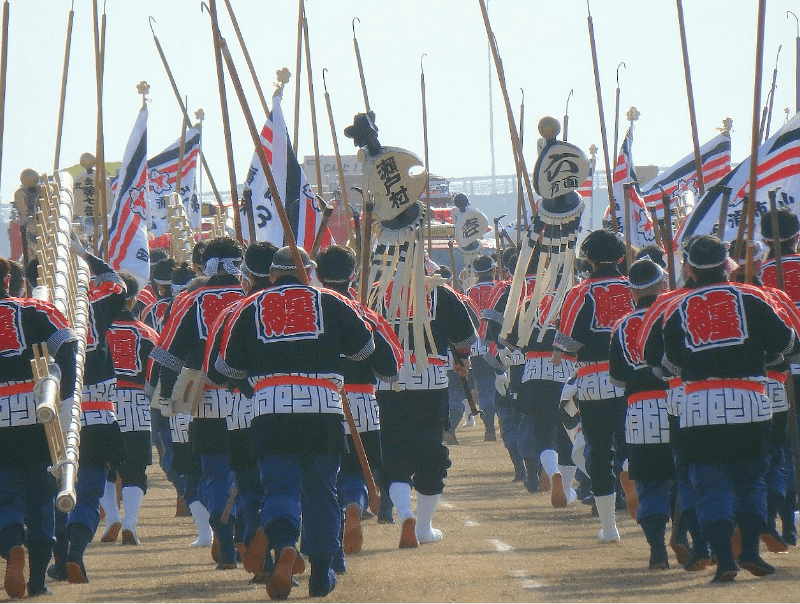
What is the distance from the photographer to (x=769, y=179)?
11.4 m

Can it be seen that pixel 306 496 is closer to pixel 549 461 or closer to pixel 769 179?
pixel 549 461

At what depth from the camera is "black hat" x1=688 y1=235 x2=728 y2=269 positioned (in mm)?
7824

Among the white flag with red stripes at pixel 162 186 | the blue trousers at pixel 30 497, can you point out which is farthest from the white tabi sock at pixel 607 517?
the white flag with red stripes at pixel 162 186

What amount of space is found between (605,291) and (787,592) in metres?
3.32

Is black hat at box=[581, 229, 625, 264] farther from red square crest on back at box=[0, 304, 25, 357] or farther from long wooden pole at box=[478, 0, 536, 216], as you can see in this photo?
red square crest on back at box=[0, 304, 25, 357]

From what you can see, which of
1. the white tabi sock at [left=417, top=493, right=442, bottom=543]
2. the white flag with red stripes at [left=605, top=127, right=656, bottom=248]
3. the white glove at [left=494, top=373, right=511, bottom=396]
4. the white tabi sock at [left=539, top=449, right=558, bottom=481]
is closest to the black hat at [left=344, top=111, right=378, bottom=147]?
the white tabi sock at [left=417, top=493, right=442, bottom=543]

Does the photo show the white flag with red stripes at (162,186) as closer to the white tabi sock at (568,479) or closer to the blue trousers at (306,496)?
the white tabi sock at (568,479)

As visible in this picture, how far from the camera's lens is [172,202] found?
1670 cm

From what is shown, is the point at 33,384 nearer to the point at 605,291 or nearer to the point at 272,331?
the point at 272,331

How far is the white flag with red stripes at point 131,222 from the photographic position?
50.0ft

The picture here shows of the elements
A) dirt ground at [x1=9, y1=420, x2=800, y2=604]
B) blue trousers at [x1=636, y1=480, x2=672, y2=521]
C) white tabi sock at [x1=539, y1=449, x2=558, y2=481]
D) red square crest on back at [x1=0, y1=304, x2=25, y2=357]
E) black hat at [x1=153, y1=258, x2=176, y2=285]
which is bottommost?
dirt ground at [x1=9, y1=420, x2=800, y2=604]

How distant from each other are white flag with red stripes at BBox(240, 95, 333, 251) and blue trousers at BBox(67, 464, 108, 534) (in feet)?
11.0

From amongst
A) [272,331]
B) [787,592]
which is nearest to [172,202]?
[272,331]

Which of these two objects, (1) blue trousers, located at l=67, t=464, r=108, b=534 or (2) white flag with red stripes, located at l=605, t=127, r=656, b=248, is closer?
(1) blue trousers, located at l=67, t=464, r=108, b=534
